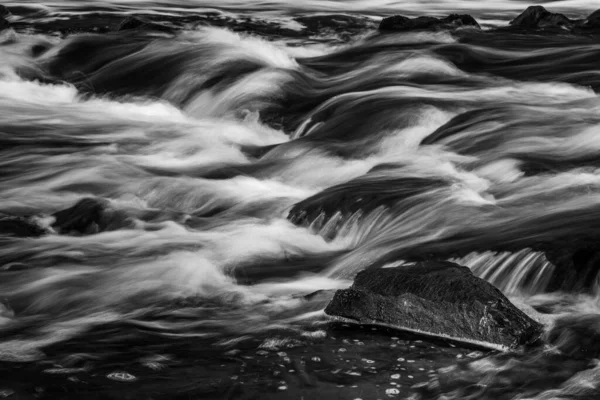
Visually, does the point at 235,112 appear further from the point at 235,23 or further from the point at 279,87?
the point at 235,23

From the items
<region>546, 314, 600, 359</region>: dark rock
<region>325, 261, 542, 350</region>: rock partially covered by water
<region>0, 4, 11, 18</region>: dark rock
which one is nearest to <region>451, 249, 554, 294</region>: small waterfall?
<region>546, 314, 600, 359</region>: dark rock

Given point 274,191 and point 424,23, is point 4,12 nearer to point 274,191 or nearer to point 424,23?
point 424,23

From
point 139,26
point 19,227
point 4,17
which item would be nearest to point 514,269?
point 19,227

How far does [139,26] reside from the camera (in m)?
14.3

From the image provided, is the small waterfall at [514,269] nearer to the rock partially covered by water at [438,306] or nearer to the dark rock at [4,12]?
the rock partially covered by water at [438,306]

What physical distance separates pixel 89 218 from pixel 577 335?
153 inches

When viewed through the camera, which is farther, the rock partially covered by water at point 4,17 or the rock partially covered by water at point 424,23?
the rock partially covered by water at point 4,17

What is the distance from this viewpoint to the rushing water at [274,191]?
17.4 ft

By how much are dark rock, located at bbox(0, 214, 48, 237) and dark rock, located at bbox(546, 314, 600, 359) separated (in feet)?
12.6

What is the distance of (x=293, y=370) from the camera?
17.1ft

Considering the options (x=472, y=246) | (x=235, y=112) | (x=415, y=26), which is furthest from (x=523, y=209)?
(x=415, y=26)

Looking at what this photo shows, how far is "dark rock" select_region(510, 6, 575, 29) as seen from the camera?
1412 cm

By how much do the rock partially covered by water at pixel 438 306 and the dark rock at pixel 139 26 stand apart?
907 cm

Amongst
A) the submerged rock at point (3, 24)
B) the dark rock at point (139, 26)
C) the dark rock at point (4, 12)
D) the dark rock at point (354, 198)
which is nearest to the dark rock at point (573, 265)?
the dark rock at point (354, 198)
